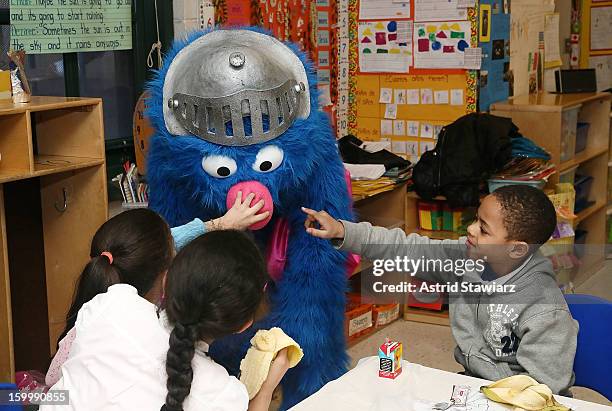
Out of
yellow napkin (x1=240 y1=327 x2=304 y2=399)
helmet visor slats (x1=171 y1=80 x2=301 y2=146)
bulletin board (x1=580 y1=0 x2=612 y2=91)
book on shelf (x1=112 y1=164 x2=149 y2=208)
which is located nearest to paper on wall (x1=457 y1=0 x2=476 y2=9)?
book on shelf (x1=112 y1=164 x2=149 y2=208)

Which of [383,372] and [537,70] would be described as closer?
[383,372]

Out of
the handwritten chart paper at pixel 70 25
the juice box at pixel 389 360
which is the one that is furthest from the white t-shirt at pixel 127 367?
the handwritten chart paper at pixel 70 25

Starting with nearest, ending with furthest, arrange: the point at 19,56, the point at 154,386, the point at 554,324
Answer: the point at 154,386
the point at 554,324
the point at 19,56

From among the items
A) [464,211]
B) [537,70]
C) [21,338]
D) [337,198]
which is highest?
[537,70]

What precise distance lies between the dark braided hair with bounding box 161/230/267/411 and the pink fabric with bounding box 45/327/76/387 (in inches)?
14.5

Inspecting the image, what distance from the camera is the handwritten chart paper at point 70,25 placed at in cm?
268

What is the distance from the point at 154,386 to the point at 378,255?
91 cm

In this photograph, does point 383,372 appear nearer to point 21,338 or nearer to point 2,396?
point 2,396

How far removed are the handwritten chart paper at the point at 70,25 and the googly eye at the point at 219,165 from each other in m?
0.98

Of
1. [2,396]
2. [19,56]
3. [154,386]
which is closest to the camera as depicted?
[154,386]

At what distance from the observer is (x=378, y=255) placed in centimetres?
220

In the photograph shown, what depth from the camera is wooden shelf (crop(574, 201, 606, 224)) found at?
4353 mm

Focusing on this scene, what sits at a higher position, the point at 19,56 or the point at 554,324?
the point at 19,56

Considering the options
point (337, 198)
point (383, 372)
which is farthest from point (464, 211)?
point (383, 372)
